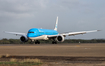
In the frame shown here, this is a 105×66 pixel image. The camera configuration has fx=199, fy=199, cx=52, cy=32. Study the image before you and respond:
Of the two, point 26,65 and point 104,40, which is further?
point 104,40

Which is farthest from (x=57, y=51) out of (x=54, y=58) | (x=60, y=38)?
(x=60, y=38)

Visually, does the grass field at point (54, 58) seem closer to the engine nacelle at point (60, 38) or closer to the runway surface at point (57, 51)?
the runway surface at point (57, 51)

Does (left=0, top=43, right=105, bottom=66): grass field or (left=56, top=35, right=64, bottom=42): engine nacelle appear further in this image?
(left=56, top=35, right=64, bottom=42): engine nacelle

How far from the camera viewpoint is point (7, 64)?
11969mm

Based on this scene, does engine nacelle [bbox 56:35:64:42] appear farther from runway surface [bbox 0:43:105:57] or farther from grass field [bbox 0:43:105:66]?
grass field [bbox 0:43:105:66]

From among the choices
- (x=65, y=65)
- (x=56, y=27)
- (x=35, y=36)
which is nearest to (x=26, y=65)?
(x=65, y=65)

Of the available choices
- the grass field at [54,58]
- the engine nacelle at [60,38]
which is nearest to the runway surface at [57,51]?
the grass field at [54,58]

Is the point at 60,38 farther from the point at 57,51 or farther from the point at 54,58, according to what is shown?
the point at 54,58

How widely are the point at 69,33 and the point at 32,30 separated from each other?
42.1 feet

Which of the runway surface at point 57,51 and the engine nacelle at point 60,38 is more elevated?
the engine nacelle at point 60,38

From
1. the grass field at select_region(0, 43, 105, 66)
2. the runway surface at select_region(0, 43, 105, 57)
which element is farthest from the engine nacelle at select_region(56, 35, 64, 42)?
the grass field at select_region(0, 43, 105, 66)

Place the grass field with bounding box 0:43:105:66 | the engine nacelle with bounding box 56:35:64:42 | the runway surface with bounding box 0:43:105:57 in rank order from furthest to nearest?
the engine nacelle with bounding box 56:35:64:42 < the runway surface with bounding box 0:43:105:57 < the grass field with bounding box 0:43:105:66

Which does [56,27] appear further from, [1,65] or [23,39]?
[1,65]

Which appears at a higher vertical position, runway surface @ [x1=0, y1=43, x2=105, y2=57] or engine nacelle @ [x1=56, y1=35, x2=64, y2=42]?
engine nacelle @ [x1=56, y1=35, x2=64, y2=42]
